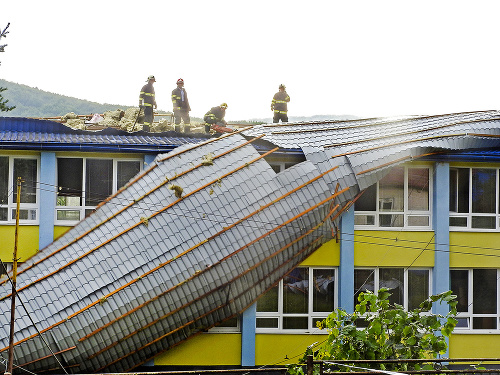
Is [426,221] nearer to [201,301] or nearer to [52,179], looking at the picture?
[201,301]

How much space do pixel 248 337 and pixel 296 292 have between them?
5.89ft

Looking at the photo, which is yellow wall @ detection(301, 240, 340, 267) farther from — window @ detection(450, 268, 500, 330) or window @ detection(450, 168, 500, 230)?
window @ detection(450, 168, 500, 230)

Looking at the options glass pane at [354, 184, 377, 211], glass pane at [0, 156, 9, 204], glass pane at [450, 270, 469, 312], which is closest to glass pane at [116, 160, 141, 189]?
glass pane at [0, 156, 9, 204]

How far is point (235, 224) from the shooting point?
15.8 m

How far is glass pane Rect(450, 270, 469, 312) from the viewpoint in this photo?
18.1 metres

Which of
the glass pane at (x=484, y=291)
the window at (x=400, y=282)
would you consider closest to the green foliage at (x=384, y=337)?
the window at (x=400, y=282)

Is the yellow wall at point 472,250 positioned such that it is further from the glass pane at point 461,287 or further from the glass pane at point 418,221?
the glass pane at point 418,221

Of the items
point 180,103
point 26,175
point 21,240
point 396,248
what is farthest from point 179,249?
point 180,103

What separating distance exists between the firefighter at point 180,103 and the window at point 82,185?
5.47m

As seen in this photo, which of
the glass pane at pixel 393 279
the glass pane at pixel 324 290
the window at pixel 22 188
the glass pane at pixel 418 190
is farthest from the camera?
the glass pane at pixel 418 190

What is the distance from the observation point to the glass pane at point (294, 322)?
17.3 meters

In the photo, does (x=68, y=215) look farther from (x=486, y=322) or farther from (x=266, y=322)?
(x=486, y=322)

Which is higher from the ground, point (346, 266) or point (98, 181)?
point (98, 181)

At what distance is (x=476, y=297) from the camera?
717 inches
